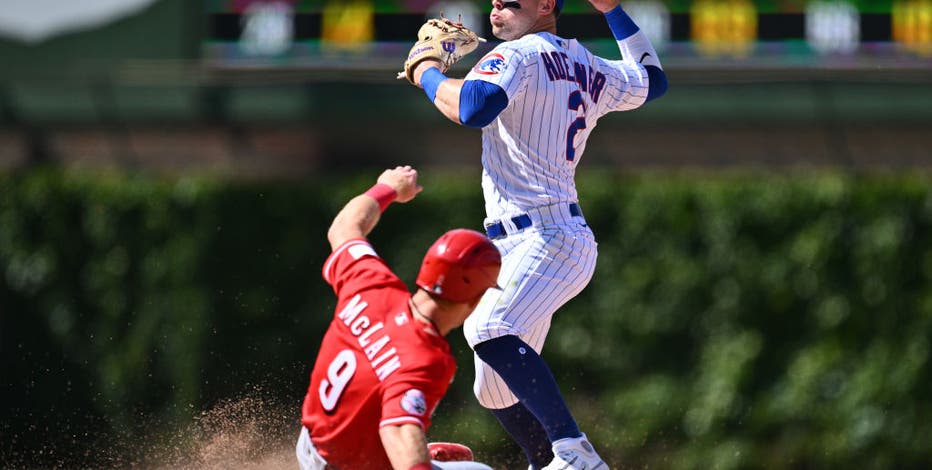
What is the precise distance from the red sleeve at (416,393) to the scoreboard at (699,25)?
254 inches

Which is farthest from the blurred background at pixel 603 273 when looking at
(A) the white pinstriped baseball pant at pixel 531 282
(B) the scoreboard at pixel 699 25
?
(A) the white pinstriped baseball pant at pixel 531 282

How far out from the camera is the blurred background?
318 inches

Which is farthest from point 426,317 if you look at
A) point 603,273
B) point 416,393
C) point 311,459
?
point 603,273

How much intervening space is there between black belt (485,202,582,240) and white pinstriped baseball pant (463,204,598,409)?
2cm

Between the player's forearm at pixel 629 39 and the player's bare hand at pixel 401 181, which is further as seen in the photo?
the player's forearm at pixel 629 39

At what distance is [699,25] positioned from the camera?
991 centimetres

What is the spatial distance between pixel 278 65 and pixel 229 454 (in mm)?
4488

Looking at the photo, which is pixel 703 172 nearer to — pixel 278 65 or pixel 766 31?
pixel 766 31

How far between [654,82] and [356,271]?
1.84 metres

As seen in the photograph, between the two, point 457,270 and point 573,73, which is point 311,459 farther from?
point 573,73

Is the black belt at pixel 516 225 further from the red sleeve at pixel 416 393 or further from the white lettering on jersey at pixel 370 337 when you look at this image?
the red sleeve at pixel 416 393

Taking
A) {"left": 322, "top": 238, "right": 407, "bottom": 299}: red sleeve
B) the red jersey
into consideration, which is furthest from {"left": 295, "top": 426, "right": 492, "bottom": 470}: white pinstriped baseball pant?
{"left": 322, "top": 238, "right": 407, "bottom": 299}: red sleeve

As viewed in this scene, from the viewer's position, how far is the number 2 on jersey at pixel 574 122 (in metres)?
4.84

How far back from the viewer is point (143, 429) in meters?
8.45
